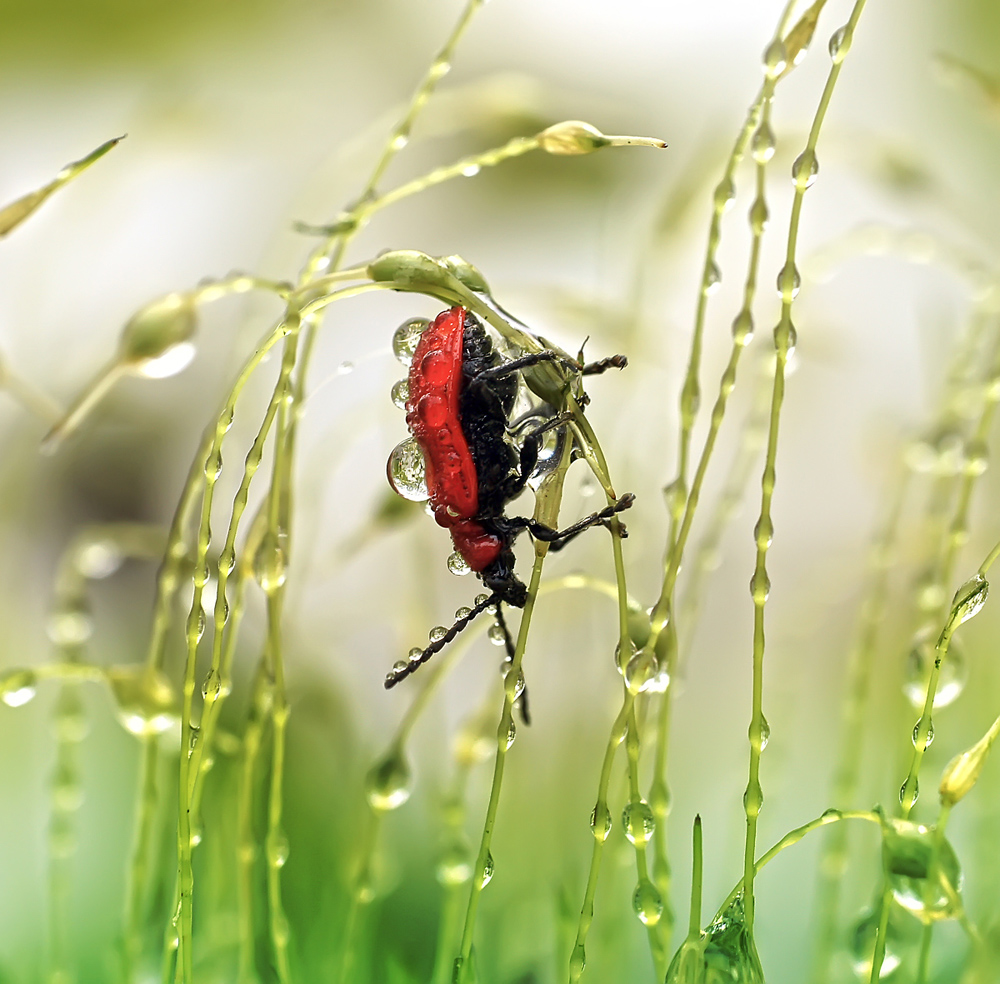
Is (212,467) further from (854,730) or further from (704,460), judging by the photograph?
(854,730)

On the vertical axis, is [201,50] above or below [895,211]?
above

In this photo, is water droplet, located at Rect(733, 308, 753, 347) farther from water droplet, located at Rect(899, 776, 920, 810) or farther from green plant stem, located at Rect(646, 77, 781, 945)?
water droplet, located at Rect(899, 776, 920, 810)

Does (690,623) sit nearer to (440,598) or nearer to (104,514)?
(440,598)

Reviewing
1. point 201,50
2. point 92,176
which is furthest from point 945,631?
point 201,50

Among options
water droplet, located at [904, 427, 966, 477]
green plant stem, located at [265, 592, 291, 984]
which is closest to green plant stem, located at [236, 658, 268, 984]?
green plant stem, located at [265, 592, 291, 984]

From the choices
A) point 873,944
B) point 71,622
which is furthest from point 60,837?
point 873,944

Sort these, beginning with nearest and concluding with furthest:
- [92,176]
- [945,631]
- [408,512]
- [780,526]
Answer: [945,631] → [408,512] → [92,176] → [780,526]
